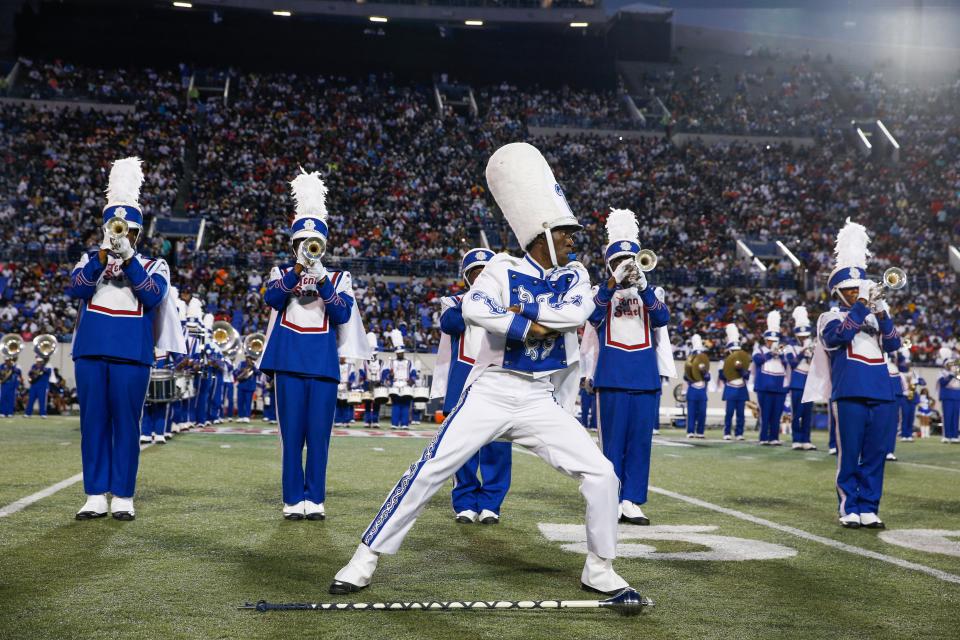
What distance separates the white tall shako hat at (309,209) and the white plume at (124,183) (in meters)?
1.02

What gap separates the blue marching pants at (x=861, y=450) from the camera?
710 centimetres

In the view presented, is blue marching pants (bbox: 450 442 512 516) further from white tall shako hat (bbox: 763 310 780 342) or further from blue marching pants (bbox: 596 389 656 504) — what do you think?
white tall shako hat (bbox: 763 310 780 342)

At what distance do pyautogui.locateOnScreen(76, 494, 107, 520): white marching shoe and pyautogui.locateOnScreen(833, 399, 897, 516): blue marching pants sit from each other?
487 centimetres

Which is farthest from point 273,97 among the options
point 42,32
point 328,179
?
point 42,32

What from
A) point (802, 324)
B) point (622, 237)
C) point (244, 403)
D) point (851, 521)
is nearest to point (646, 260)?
point (622, 237)

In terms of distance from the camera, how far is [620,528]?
674cm

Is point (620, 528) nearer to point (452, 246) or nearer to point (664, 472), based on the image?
point (664, 472)

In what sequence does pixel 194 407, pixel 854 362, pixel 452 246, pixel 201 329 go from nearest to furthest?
pixel 854 362 → pixel 201 329 → pixel 194 407 → pixel 452 246

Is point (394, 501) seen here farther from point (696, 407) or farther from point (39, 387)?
point (39, 387)

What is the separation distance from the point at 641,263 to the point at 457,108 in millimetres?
39266

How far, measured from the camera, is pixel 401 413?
22.0 m

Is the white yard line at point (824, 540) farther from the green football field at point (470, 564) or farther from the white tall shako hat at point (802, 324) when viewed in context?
the white tall shako hat at point (802, 324)

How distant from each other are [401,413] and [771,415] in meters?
7.68

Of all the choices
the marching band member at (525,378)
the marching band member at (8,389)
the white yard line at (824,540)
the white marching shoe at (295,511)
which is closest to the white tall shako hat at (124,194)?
the white marching shoe at (295,511)
